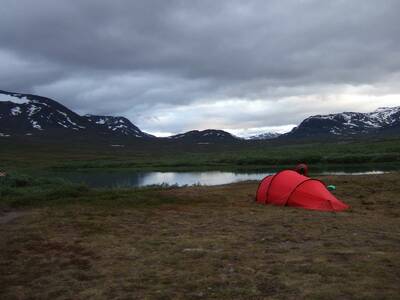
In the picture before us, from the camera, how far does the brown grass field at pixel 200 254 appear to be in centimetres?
693

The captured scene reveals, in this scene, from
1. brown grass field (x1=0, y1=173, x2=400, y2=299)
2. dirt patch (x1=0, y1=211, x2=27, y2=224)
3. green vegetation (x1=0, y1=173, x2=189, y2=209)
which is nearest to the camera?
brown grass field (x1=0, y1=173, x2=400, y2=299)

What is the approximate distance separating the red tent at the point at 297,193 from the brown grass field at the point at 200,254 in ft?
2.35

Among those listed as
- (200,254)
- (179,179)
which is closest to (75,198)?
(200,254)

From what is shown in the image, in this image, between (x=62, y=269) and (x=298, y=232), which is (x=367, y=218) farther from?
(x=62, y=269)

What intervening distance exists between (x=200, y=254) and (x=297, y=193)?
799 cm

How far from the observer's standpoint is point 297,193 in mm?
16422

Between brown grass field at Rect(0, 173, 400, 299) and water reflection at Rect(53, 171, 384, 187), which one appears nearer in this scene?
brown grass field at Rect(0, 173, 400, 299)

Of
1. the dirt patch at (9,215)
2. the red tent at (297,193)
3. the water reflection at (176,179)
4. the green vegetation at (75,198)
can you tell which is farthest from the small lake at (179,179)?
the dirt patch at (9,215)

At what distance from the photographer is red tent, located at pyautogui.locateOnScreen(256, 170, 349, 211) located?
1580 centimetres

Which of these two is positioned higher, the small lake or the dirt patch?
the dirt patch

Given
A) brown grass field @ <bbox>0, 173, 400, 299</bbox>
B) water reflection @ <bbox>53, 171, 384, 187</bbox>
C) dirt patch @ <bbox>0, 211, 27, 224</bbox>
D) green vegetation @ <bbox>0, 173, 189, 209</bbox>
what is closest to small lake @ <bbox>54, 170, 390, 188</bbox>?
water reflection @ <bbox>53, 171, 384, 187</bbox>

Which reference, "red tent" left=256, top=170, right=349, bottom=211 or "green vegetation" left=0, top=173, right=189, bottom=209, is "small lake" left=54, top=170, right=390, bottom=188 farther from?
"red tent" left=256, top=170, right=349, bottom=211

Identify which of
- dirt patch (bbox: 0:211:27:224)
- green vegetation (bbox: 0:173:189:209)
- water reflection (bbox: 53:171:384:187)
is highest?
green vegetation (bbox: 0:173:189:209)

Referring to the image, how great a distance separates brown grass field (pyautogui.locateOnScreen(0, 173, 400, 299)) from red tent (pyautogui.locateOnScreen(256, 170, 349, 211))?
717mm
